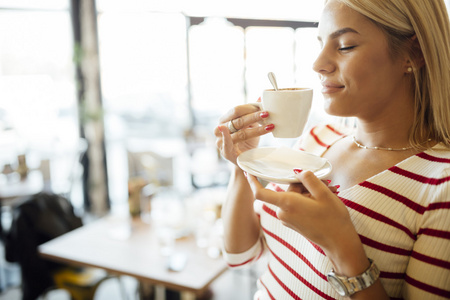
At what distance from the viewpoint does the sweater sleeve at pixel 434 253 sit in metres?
0.81

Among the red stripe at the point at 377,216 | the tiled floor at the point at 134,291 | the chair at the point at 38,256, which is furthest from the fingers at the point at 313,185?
the tiled floor at the point at 134,291

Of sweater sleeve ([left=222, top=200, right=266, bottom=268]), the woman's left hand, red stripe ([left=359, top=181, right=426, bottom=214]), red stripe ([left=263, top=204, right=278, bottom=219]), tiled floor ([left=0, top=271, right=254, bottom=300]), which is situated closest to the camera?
the woman's left hand

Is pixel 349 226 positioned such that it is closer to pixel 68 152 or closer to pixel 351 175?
pixel 351 175

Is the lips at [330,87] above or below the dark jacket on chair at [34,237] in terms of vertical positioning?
above

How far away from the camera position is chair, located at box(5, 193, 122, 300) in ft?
7.74

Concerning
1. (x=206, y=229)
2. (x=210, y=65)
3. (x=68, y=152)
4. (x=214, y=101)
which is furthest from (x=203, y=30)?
(x=206, y=229)

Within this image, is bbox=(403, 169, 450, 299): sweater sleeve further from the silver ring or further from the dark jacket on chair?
the dark jacket on chair

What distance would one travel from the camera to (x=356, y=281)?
81 cm

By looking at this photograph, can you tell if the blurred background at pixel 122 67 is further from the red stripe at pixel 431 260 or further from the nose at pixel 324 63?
the red stripe at pixel 431 260

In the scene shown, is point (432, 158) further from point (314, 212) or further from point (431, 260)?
point (314, 212)

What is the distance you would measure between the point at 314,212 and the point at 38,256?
2.22m

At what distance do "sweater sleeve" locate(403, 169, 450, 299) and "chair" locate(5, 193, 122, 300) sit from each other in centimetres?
204

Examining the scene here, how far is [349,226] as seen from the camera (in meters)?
0.80

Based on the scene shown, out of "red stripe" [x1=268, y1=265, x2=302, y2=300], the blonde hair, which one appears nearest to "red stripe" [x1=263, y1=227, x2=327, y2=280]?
"red stripe" [x1=268, y1=265, x2=302, y2=300]
